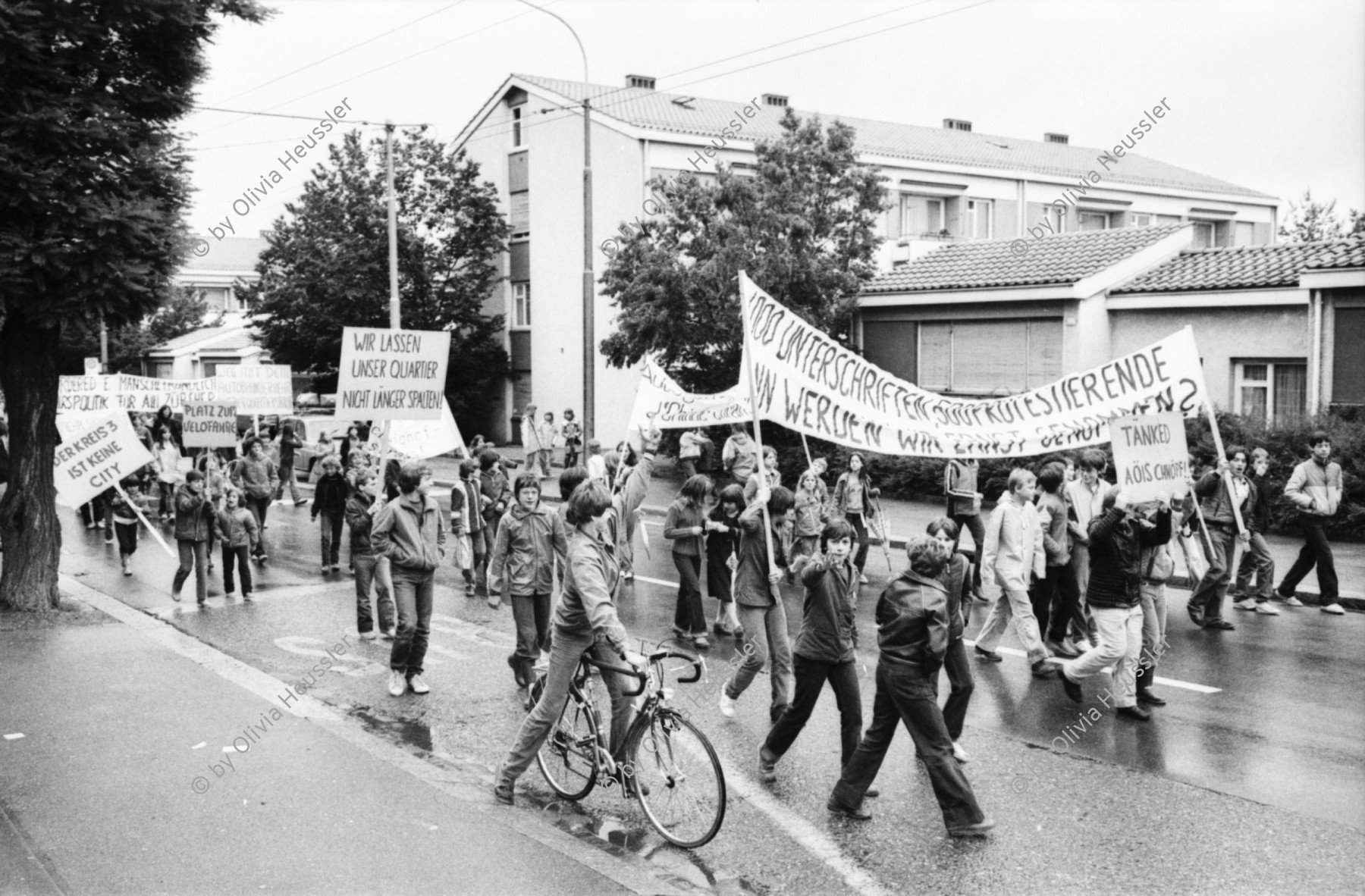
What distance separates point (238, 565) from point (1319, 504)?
435 inches

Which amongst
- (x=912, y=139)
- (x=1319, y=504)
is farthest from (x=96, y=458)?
(x=912, y=139)

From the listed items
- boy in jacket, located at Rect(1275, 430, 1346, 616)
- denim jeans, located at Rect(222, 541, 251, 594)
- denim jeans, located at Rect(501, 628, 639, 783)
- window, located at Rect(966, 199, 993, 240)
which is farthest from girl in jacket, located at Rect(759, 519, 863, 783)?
window, located at Rect(966, 199, 993, 240)

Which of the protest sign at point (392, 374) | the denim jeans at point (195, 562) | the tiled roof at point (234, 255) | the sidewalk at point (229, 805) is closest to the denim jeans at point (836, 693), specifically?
the sidewalk at point (229, 805)

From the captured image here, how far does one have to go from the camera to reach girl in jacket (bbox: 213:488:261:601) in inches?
521

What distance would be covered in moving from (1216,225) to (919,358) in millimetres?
23799

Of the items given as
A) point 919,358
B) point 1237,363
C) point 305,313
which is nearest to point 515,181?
point 305,313

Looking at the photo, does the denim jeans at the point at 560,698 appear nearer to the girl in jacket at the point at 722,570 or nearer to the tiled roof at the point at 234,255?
the girl in jacket at the point at 722,570

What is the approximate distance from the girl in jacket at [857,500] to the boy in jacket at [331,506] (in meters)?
5.91

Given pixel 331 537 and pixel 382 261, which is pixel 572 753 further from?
pixel 382 261

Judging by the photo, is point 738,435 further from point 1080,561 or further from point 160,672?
point 160,672

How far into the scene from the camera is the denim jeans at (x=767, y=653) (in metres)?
8.33

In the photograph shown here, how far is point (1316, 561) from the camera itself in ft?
41.8

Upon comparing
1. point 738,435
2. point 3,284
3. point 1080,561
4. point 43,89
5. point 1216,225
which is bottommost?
point 1080,561

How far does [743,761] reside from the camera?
7609mm
